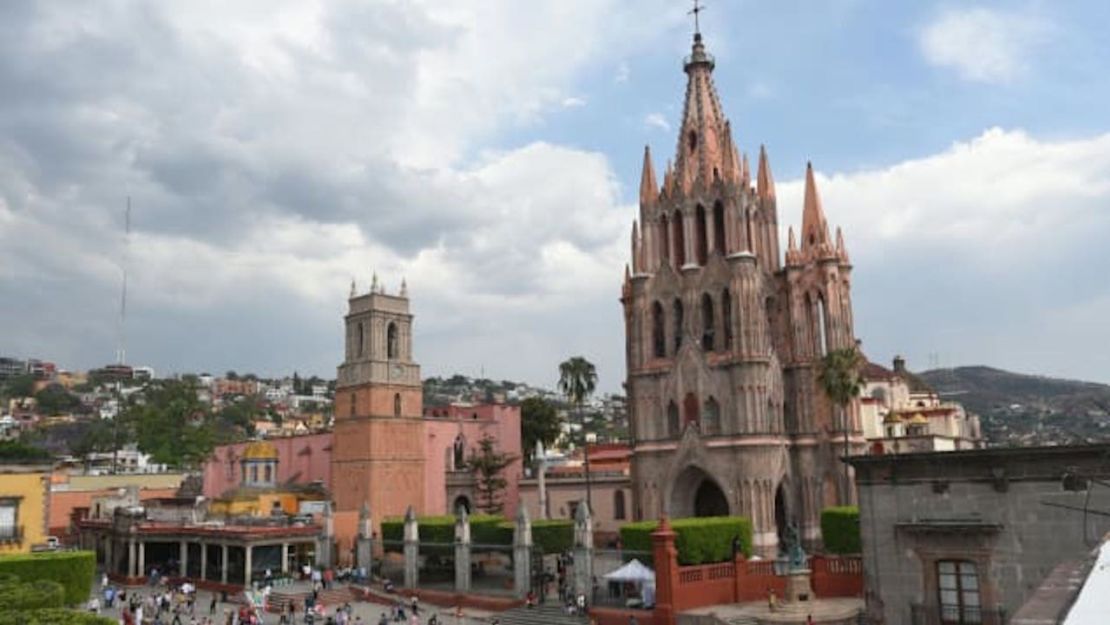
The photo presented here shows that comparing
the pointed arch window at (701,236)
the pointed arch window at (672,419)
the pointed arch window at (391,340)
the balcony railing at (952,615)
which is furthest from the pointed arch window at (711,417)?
the balcony railing at (952,615)

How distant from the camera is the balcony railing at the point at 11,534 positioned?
33406mm

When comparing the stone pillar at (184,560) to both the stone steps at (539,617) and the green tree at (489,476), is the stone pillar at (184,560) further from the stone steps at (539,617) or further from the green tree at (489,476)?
the stone steps at (539,617)

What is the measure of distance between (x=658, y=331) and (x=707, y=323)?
3.04m

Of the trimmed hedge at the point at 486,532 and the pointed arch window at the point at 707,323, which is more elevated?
the pointed arch window at the point at 707,323

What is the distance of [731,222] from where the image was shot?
47719 mm

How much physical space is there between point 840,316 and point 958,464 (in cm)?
2581

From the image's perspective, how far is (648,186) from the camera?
5203 cm

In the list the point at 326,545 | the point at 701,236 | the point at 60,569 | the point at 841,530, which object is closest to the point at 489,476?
the point at 326,545

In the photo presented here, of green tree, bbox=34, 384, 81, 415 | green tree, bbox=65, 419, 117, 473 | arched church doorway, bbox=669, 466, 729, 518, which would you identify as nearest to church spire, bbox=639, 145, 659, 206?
arched church doorway, bbox=669, 466, 729, 518

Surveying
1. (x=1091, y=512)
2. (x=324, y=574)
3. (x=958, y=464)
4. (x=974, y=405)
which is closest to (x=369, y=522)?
(x=324, y=574)

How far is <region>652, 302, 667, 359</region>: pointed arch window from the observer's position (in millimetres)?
50031

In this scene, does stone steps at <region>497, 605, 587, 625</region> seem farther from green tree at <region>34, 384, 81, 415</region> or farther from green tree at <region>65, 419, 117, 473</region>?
green tree at <region>34, 384, 81, 415</region>

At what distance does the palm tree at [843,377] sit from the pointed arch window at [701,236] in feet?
28.6

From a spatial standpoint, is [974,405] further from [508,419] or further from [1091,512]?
[1091,512]
